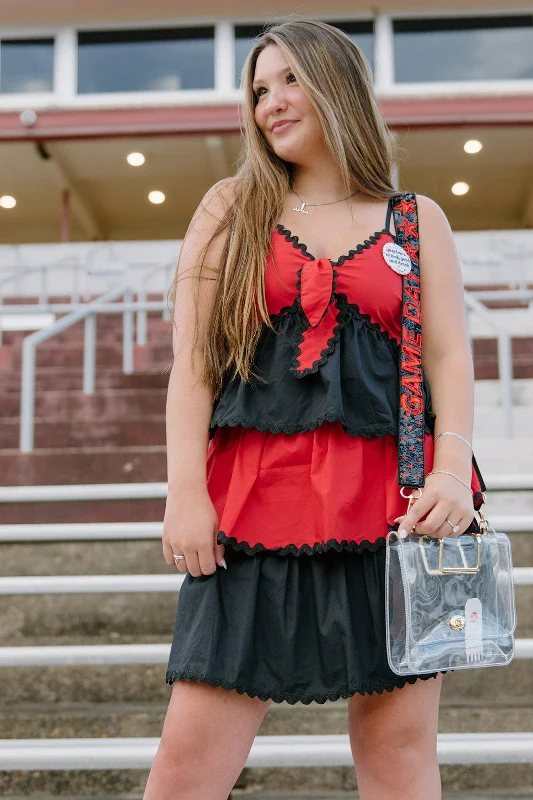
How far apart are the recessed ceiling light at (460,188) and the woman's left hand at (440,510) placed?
1204 cm

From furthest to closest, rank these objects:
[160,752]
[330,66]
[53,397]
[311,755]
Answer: [53,397] < [311,755] < [330,66] < [160,752]

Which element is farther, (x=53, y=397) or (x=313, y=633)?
(x=53, y=397)

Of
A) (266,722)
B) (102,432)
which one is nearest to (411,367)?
Answer: (266,722)

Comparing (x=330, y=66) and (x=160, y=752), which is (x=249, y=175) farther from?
(x=160, y=752)

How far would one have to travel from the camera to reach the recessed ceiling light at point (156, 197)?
13148mm

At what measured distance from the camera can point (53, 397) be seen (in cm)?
537

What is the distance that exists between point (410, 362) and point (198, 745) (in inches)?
30.0

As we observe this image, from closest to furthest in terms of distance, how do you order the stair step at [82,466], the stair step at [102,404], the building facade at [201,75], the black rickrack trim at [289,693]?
1. the black rickrack trim at [289,693]
2. the stair step at [82,466]
3. the stair step at [102,404]
4. the building facade at [201,75]

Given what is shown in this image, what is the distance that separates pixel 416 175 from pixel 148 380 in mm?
8403

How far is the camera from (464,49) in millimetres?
10992

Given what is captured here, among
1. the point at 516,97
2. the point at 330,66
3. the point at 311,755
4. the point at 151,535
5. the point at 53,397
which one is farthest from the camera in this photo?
the point at 516,97

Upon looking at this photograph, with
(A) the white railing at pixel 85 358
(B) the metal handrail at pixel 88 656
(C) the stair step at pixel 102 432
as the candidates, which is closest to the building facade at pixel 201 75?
(A) the white railing at pixel 85 358

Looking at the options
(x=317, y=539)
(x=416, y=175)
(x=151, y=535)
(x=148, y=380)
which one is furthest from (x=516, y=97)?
(x=317, y=539)

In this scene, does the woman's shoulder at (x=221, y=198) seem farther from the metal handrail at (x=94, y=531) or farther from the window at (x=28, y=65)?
the window at (x=28, y=65)
